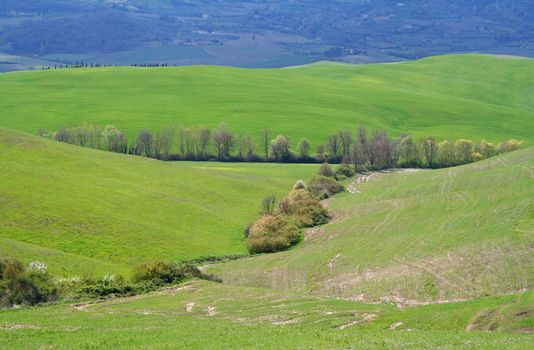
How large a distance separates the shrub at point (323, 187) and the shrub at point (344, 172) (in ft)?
38.0

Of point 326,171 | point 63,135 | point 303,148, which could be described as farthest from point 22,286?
point 303,148

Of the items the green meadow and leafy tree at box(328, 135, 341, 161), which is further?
leafy tree at box(328, 135, 341, 161)

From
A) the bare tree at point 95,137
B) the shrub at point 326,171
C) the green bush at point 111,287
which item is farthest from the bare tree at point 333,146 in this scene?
the green bush at point 111,287

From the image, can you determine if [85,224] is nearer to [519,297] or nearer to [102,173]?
[102,173]

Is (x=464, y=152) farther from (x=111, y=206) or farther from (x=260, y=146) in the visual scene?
(x=111, y=206)

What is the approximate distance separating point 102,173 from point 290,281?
49.9 metres

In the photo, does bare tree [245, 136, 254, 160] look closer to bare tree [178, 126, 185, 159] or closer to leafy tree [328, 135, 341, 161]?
bare tree [178, 126, 185, 159]

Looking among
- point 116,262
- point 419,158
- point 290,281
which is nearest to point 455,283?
point 290,281

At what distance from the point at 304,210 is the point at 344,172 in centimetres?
4042

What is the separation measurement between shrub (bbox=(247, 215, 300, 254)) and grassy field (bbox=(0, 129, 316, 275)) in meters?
2.33

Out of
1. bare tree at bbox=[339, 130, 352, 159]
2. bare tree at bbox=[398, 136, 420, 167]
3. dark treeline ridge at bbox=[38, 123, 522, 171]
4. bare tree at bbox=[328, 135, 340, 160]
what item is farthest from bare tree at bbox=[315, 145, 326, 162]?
bare tree at bbox=[398, 136, 420, 167]

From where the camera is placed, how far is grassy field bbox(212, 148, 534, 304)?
161 ft

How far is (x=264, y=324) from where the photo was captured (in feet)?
128

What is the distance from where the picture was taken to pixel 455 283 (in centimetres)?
4856
